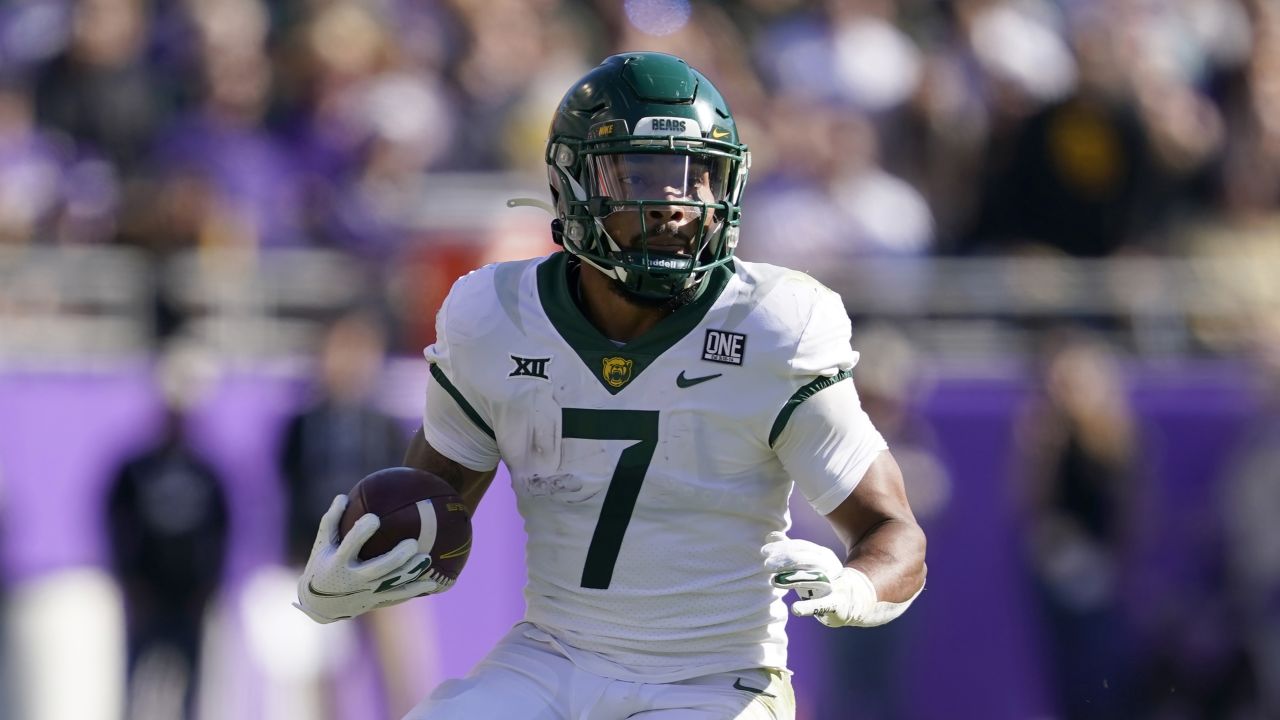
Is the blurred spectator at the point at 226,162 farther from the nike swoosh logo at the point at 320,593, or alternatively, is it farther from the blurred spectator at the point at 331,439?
the nike swoosh logo at the point at 320,593

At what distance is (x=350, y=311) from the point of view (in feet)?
27.3

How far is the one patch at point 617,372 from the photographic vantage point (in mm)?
3873

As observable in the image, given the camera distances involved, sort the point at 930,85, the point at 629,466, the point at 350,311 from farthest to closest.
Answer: the point at 930,85 → the point at 350,311 → the point at 629,466

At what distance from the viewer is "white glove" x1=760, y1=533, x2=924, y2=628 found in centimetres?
341

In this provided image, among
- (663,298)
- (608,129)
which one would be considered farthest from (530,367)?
(608,129)

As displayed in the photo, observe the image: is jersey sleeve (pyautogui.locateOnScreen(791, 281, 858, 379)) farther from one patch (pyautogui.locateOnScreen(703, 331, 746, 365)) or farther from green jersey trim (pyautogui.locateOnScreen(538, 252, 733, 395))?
green jersey trim (pyautogui.locateOnScreen(538, 252, 733, 395))

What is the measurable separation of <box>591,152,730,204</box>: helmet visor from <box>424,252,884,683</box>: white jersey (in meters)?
0.22

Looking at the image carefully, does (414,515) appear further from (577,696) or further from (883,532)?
(883,532)

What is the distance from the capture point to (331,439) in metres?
8.11

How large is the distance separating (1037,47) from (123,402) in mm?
4941

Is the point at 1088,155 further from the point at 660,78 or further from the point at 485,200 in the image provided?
the point at 660,78

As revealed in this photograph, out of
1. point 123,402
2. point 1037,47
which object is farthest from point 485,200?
point 1037,47

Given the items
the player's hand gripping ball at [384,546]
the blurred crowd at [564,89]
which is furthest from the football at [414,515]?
the blurred crowd at [564,89]

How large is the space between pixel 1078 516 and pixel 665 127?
5.08m
